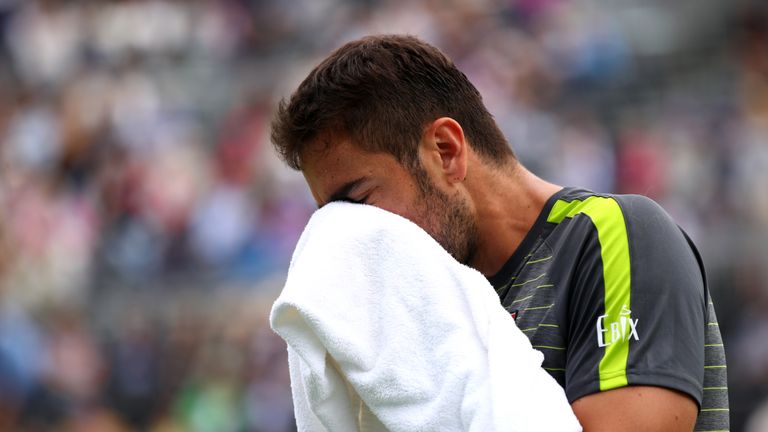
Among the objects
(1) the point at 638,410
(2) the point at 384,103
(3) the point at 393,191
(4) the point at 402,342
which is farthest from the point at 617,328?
(2) the point at 384,103

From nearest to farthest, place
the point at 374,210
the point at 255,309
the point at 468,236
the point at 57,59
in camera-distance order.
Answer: the point at 374,210 → the point at 468,236 → the point at 255,309 → the point at 57,59

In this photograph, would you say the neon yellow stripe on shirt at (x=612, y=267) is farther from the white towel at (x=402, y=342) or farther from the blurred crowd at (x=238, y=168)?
the blurred crowd at (x=238, y=168)

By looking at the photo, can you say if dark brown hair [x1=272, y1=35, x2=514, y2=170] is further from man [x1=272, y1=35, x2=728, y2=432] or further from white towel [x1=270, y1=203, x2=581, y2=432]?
white towel [x1=270, y1=203, x2=581, y2=432]

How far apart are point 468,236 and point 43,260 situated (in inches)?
261

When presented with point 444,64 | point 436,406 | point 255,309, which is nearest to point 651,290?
point 436,406

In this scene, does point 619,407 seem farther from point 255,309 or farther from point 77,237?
point 77,237

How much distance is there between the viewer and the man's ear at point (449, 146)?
7.39ft

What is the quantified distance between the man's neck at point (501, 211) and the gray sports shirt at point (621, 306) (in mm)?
98

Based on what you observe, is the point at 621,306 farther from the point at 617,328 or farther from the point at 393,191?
the point at 393,191

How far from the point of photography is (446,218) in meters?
2.23

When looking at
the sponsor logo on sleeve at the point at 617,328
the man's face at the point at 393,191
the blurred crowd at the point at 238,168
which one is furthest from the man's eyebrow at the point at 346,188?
the blurred crowd at the point at 238,168

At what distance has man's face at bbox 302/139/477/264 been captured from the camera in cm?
220

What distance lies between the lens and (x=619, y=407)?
1.84 meters

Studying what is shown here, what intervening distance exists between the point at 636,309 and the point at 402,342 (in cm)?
39
